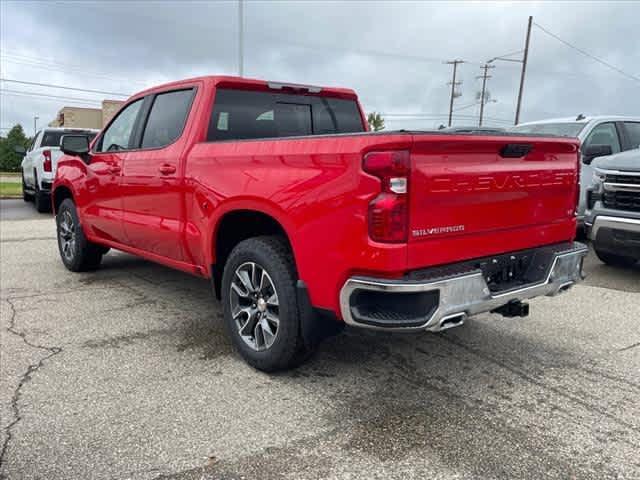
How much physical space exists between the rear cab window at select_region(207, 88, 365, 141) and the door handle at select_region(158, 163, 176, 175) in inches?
15.2

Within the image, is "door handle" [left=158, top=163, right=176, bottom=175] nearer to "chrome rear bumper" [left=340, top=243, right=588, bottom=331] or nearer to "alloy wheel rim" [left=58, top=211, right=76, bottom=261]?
"chrome rear bumper" [left=340, top=243, right=588, bottom=331]

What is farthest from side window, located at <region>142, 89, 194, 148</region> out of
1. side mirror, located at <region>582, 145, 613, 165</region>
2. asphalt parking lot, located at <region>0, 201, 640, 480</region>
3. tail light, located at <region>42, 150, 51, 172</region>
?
tail light, located at <region>42, 150, 51, 172</region>

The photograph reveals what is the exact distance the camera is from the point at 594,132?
776cm

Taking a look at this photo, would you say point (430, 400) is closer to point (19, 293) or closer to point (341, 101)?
point (341, 101)

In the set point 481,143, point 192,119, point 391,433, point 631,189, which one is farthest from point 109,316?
point 631,189

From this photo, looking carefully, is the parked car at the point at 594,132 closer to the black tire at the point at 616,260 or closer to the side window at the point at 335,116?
the black tire at the point at 616,260

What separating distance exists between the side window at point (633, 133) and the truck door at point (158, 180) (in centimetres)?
674

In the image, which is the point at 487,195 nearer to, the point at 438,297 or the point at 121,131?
the point at 438,297

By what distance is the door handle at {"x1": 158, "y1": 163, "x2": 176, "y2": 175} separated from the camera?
4148 millimetres

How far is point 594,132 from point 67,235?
281 inches

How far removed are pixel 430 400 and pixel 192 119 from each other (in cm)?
261

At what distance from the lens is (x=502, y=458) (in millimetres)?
2545

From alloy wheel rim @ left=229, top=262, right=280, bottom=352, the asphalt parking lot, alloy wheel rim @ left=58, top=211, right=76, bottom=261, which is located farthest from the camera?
alloy wheel rim @ left=58, top=211, right=76, bottom=261

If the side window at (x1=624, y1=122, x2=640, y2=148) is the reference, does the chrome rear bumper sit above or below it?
below
